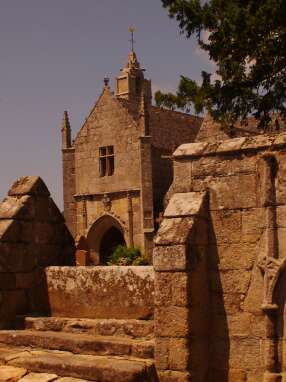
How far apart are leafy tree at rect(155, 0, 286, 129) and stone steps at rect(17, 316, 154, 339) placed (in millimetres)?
7949

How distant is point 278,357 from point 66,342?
6.63 ft

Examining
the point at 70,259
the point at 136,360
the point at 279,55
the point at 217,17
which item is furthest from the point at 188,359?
the point at 217,17

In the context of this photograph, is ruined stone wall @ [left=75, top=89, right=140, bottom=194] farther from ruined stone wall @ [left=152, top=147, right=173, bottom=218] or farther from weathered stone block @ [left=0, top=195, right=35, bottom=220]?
weathered stone block @ [left=0, top=195, right=35, bottom=220]

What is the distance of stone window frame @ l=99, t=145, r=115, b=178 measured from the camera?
33.0 metres

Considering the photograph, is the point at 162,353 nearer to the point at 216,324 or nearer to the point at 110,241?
the point at 216,324

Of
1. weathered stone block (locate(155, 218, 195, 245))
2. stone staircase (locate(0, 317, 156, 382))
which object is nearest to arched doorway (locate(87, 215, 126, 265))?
stone staircase (locate(0, 317, 156, 382))

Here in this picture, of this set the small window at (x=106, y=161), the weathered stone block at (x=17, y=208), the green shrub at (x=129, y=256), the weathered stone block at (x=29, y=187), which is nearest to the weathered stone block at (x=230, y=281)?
the weathered stone block at (x=17, y=208)

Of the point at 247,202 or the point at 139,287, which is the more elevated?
the point at 247,202

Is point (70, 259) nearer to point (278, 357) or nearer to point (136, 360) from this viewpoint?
point (136, 360)

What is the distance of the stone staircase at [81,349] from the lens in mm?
5758

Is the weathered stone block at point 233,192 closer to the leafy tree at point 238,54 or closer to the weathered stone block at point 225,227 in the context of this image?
the weathered stone block at point 225,227

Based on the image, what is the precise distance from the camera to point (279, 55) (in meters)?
13.2

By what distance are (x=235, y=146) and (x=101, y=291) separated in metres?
2.06

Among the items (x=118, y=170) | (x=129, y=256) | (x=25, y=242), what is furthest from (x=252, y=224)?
(x=118, y=170)
